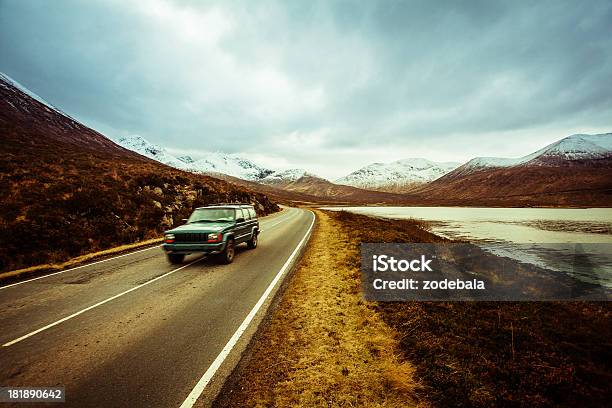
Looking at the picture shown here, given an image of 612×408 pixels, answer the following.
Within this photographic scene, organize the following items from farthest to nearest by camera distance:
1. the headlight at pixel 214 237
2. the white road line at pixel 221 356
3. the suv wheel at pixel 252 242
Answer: the suv wheel at pixel 252 242 < the headlight at pixel 214 237 < the white road line at pixel 221 356

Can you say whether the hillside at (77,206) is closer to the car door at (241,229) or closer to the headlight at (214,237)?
the headlight at (214,237)

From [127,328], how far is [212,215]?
21.1 ft

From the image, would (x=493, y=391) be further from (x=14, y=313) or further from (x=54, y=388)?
(x=14, y=313)

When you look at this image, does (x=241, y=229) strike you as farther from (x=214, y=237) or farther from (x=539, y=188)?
(x=539, y=188)

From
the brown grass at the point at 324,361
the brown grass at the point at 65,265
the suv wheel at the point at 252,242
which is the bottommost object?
the brown grass at the point at 324,361

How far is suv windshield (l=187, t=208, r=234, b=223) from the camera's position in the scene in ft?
37.3

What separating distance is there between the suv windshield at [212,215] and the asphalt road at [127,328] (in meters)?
2.35

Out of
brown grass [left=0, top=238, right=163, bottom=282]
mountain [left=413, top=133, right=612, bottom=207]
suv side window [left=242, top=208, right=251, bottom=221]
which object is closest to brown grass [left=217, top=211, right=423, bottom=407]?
suv side window [left=242, top=208, right=251, bottom=221]

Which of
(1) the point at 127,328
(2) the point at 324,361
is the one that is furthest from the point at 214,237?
(2) the point at 324,361

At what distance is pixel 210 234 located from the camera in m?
9.70

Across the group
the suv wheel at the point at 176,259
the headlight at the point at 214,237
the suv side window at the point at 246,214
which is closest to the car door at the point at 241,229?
the suv side window at the point at 246,214

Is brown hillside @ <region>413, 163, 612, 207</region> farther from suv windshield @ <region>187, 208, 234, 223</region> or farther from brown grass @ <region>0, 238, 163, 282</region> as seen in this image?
brown grass @ <region>0, 238, 163, 282</region>

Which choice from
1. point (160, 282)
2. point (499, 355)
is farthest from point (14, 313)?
point (499, 355)

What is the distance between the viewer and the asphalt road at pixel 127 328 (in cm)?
385
